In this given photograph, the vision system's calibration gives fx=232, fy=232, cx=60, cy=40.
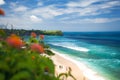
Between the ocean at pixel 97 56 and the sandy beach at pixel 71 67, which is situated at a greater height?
the sandy beach at pixel 71 67

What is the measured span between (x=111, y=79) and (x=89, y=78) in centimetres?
114

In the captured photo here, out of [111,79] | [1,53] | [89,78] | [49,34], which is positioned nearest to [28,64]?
[1,53]

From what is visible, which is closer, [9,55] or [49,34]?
[9,55]

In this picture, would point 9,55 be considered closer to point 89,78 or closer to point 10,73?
point 10,73

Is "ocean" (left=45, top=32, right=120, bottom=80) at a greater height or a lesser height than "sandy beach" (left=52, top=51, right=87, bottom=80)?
lesser

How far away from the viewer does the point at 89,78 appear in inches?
290

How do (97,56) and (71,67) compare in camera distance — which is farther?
(97,56)

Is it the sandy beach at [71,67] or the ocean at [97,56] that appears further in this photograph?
the ocean at [97,56]

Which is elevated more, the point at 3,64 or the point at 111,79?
the point at 3,64

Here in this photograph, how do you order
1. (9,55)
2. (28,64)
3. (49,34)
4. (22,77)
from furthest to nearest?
(49,34) < (9,55) < (28,64) < (22,77)

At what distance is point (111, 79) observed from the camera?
26.5ft

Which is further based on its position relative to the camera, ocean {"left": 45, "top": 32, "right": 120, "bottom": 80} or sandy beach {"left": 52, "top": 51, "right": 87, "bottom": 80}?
ocean {"left": 45, "top": 32, "right": 120, "bottom": 80}

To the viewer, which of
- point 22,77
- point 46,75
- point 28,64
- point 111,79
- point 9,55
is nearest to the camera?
point 22,77

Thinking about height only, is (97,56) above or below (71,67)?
below
